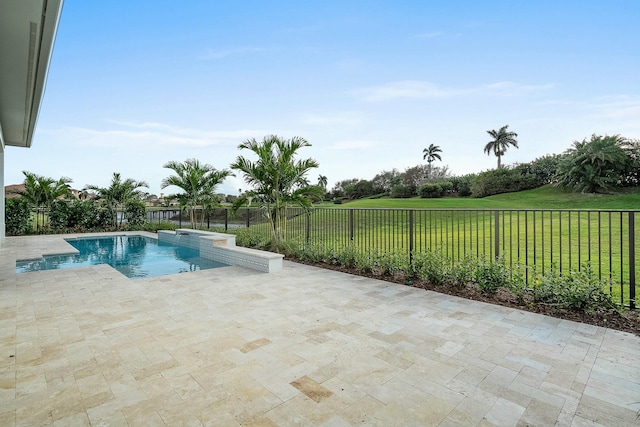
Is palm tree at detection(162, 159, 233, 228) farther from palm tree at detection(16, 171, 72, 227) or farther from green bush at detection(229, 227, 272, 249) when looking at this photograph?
palm tree at detection(16, 171, 72, 227)

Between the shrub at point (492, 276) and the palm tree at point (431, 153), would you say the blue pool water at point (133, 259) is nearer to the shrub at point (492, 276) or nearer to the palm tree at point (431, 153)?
the shrub at point (492, 276)

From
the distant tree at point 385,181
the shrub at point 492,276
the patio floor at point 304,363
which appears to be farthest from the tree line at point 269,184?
the distant tree at point 385,181

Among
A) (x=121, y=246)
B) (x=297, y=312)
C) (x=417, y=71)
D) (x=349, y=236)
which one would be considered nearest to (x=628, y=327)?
(x=297, y=312)

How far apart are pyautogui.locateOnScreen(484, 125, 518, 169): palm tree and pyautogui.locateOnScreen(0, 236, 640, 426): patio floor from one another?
4375 cm

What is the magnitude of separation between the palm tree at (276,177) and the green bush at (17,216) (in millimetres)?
10783

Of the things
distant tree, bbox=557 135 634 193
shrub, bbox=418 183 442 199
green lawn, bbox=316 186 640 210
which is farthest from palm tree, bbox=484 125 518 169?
green lawn, bbox=316 186 640 210

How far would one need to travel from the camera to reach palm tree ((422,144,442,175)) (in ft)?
156

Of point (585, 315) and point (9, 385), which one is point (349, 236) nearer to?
point (585, 315)

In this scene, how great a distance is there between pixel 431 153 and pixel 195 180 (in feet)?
141

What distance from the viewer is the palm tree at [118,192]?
45.7ft

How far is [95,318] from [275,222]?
15.6ft

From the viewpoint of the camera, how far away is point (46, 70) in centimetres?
463

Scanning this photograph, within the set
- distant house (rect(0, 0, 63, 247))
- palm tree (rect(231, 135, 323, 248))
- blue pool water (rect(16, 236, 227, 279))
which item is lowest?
blue pool water (rect(16, 236, 227, 279))

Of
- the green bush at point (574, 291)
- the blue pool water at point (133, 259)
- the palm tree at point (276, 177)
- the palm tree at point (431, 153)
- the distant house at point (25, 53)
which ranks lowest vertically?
the blue pool water at point (133, 259)
